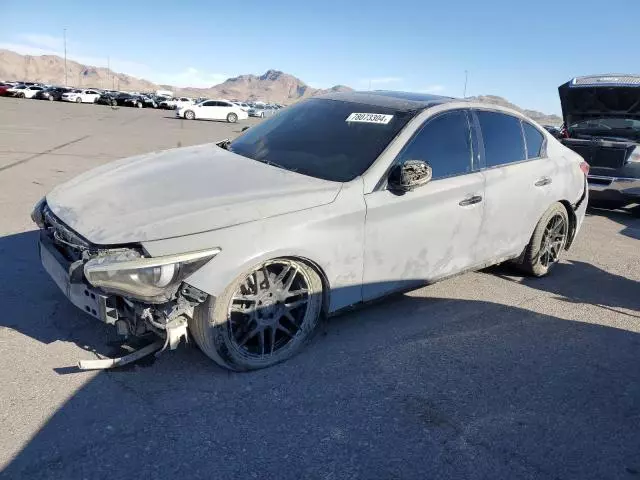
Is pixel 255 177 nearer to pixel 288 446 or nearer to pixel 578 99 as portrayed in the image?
pixel 288 446

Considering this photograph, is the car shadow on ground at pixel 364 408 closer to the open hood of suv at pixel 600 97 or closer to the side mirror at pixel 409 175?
the side mirror at pixel 409 175

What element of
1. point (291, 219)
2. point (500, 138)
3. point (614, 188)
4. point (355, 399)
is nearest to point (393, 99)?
point (500, 138)

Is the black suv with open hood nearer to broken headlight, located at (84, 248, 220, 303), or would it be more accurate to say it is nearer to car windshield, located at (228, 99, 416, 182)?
car windshield, located at (228, 99, 416, 182)

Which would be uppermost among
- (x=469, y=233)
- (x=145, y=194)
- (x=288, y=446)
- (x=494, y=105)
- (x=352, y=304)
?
(x=494, y=105)

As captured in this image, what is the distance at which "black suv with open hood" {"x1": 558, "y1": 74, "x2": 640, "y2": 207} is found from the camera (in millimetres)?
8477

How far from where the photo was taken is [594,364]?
3.79 meters

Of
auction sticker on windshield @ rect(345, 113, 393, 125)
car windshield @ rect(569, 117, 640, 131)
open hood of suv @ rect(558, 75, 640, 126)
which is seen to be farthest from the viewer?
car windshield @ rect(569, 117, 640, 131)

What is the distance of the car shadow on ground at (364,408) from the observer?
8.45 feet

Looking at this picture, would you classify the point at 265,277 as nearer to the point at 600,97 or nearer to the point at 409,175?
the point at 409,175

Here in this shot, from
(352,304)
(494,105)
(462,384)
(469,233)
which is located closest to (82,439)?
(352,304)

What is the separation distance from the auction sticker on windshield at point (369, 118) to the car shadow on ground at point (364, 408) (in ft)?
4.86

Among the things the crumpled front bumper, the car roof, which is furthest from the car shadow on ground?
the car roof

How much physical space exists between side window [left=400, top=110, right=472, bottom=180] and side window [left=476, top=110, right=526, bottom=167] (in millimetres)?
250

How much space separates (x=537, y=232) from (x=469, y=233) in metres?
1.17
